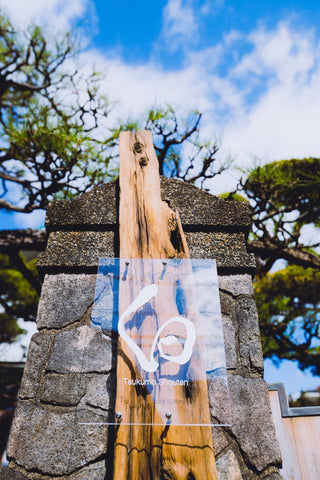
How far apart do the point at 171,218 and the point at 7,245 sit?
136 inches

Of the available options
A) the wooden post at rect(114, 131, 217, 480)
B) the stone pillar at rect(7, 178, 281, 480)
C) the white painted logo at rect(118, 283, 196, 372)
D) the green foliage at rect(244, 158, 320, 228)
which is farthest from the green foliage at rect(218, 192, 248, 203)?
the white painted logo at rect(118, 283, 196, 372)

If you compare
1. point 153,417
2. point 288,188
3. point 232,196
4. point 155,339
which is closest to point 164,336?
point 155,339

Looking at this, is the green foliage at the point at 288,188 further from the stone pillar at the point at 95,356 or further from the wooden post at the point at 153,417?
the wooden post at the point at 153,417

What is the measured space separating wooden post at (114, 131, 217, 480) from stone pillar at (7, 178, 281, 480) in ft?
0.50

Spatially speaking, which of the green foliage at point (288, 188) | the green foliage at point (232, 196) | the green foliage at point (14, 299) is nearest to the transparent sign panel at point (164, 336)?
the green foliage at point (232, 196)

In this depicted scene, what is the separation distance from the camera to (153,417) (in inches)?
49.7

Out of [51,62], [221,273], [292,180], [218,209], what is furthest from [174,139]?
[221,273]

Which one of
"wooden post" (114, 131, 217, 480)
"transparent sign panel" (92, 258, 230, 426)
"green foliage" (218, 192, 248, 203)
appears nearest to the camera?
"wooden post" (114, 131, 217, 480)

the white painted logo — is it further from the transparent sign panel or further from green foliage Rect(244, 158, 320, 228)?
green foliage Rect(244, 158, 320, 228)

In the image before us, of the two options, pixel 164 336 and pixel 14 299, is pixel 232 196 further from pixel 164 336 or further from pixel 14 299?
pixel 14 299

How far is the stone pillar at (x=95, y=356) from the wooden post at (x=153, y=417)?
15 centimetres

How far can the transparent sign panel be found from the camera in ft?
4.25

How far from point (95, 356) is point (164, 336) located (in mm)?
359

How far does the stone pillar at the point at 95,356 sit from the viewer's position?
52.9 inches
